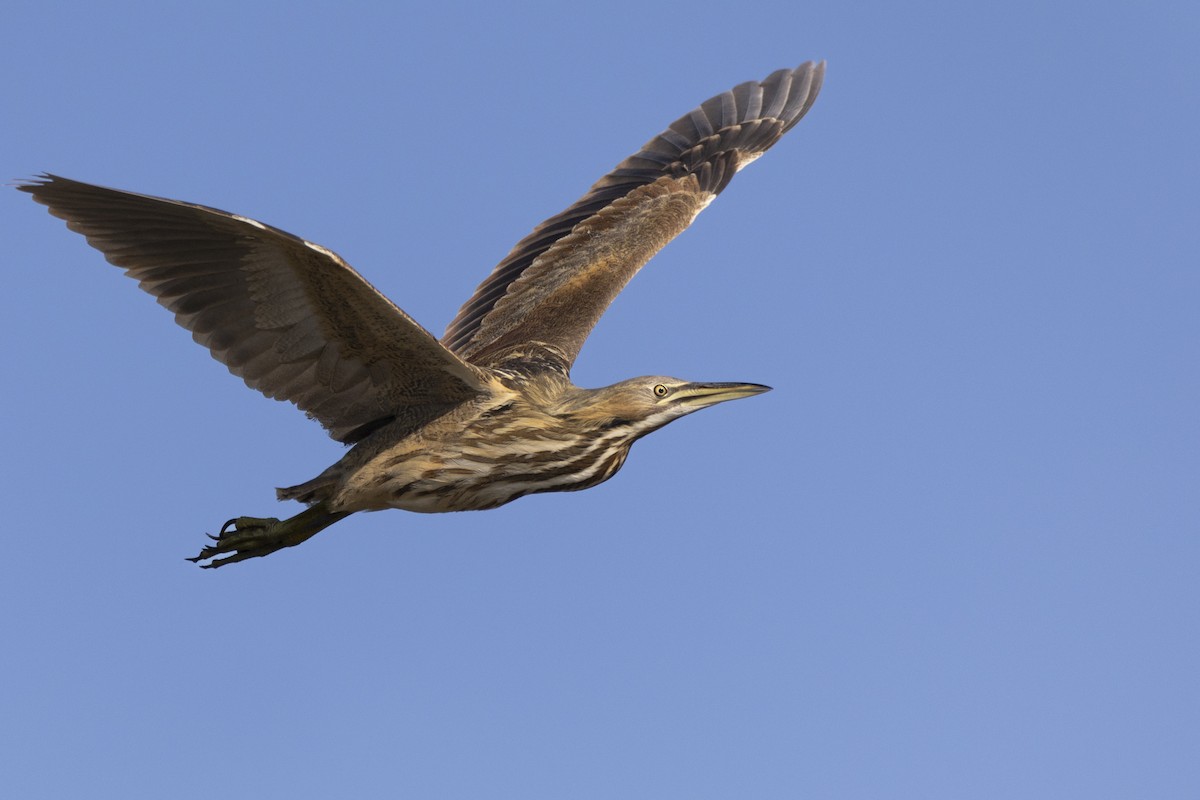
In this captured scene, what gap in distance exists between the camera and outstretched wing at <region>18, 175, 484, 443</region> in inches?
273

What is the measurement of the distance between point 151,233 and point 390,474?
4.93 ft

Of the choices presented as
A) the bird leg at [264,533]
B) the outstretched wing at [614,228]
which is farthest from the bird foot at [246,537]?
the outstretched wing at [614,228]

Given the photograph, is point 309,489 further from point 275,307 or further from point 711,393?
point 711,393

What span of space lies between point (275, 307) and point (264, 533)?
130 centimetres

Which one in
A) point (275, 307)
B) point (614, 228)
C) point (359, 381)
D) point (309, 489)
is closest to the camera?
point (275, 307)

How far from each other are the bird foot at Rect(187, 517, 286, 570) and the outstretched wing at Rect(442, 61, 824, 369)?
1479mm

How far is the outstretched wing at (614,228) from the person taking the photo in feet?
30.3

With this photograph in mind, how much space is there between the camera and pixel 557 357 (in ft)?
27.9

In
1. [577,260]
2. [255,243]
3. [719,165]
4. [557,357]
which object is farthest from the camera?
[719,165]

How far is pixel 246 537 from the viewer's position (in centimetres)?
799

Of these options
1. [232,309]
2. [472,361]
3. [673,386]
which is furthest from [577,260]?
[232,309]

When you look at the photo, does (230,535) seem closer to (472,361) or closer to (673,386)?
(472,361)

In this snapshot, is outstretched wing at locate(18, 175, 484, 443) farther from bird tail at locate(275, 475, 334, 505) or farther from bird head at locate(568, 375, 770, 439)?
bird head at locate(568, 375, 770, 439)

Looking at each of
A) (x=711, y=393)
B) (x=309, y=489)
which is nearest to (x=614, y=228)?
(x=711, y=393)
